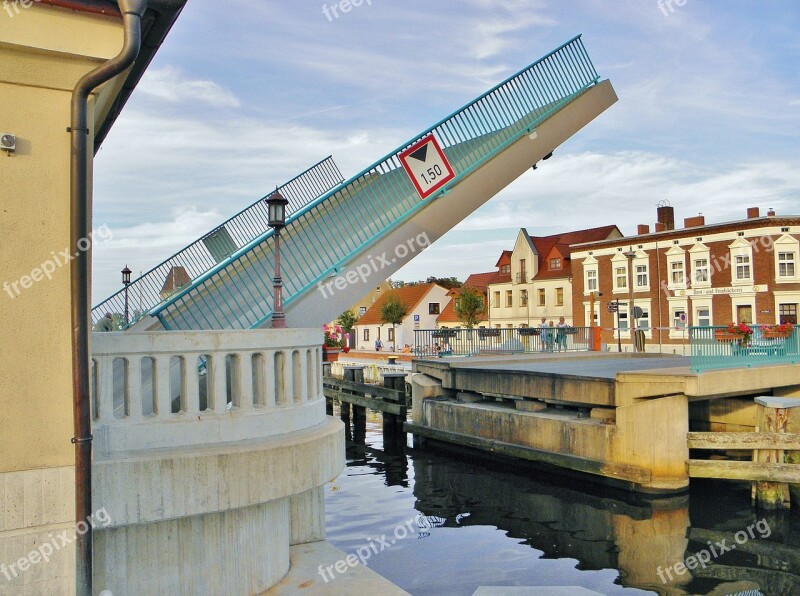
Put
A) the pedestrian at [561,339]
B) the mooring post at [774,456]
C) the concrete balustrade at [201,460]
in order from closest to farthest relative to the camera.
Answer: the concrete balustrade at [201,460] → the mooring post at [774,456] → the pedestrian at [561,339]

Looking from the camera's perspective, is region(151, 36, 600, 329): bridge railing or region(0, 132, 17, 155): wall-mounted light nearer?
region(0, 132, 17, 155): wall-mounted light

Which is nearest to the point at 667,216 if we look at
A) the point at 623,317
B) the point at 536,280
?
the point at 623,317

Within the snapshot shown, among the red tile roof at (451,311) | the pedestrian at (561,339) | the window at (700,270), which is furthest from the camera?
the red tile roof at (451,311)

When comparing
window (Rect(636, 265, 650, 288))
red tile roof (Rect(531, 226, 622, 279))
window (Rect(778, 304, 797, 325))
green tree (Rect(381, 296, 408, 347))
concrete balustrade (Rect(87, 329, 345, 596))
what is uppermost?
red tile roof (Rect(531, 226, 622, 279))

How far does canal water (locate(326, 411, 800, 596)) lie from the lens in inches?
393

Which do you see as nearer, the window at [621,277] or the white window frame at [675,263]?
the white window frame at [675,263]

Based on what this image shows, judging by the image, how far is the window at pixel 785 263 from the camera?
4153 cm

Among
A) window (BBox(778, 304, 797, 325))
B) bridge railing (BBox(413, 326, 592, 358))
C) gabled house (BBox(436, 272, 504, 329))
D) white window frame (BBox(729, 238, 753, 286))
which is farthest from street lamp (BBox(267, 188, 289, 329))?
gabled house (BBox(436, 272, 504, 329))

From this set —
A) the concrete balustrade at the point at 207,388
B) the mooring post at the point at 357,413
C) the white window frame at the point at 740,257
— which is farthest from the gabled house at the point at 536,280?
the concrete balustrade at the point at 207,388

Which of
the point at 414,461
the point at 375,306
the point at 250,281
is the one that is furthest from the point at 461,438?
the point at 375,306

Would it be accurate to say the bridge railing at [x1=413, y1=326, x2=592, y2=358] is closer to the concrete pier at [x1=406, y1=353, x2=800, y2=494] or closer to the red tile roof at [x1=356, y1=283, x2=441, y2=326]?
the concrete pier at [x1=406, y1=353, x2=800, y2=494]

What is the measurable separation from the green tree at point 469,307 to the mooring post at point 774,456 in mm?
44765

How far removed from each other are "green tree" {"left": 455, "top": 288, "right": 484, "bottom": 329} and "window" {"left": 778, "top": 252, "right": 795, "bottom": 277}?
23.9m

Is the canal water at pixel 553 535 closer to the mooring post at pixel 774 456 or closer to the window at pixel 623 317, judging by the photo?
the mooring post at pixel 774 456
